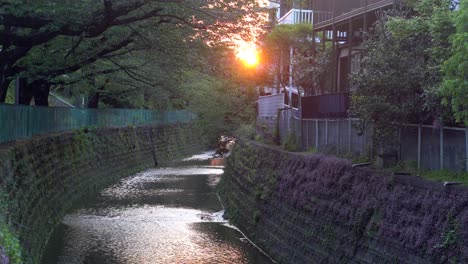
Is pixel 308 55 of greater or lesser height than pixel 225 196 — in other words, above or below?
above

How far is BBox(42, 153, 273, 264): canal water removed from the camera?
19.5 meters

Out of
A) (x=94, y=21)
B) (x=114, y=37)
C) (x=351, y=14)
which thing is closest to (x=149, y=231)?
(x=114, y=37)

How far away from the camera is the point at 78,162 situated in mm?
30891

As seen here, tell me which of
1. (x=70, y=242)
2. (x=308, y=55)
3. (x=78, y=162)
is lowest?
(x=70, y=242)

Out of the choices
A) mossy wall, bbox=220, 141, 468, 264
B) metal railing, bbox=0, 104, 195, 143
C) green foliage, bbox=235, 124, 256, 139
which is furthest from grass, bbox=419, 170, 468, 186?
green foliage, bbox=235, 124, 256, 139

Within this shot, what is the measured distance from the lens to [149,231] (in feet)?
78.1

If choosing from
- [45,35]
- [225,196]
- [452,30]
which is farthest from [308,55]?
[452,30]

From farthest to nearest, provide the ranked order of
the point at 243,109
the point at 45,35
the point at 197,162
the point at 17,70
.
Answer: the point at 197,162 → the point at 243,109 → the point at 17,70 → the point at 45,35

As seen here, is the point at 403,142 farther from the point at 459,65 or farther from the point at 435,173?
the point at 459,65

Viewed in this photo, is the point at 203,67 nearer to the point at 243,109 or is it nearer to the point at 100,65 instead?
the point at 100,65

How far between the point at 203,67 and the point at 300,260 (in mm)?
11229

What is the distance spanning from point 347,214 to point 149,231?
11.8 meters

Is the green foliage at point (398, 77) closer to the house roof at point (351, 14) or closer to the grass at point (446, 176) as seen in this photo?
the grass at point (446, 176)

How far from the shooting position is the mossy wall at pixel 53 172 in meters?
14.8
